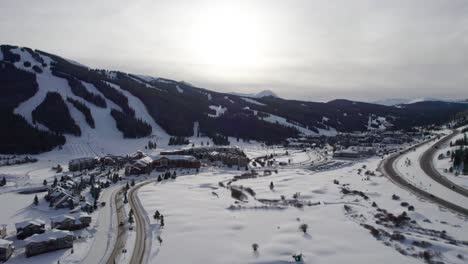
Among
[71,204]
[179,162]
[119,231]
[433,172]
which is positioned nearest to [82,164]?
[179,162]

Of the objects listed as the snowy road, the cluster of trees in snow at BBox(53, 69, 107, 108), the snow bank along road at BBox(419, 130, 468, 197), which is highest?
the cluster of trees in snow at BBox(53, 69, 107, 108)

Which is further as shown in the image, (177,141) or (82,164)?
(177,141)

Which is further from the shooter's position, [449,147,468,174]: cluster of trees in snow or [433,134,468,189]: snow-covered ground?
[449,147,468,174]: cluster of trees in snow

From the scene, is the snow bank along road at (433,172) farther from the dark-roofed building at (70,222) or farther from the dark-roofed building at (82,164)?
the dark-roofed building at (82,164)

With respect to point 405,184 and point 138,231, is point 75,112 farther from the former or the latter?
point 405,184

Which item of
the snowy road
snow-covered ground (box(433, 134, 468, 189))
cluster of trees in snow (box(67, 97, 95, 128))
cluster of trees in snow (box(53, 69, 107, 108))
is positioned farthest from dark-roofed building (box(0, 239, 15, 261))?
cluster of trees in snow (box(53, 69, 107, 108))

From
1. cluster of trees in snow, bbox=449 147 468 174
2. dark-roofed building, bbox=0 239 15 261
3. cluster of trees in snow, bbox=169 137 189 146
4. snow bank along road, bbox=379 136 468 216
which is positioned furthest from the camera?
cluster of trees in snow, bbox=169 137 189 146

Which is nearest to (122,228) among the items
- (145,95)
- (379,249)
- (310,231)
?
(310,231)

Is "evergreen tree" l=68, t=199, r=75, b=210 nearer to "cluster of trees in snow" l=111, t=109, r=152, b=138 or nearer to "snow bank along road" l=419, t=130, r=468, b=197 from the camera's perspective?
"snow bank along road" l=419, t=130, r=468, b=197

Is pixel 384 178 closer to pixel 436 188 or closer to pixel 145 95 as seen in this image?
pixel 436 188
